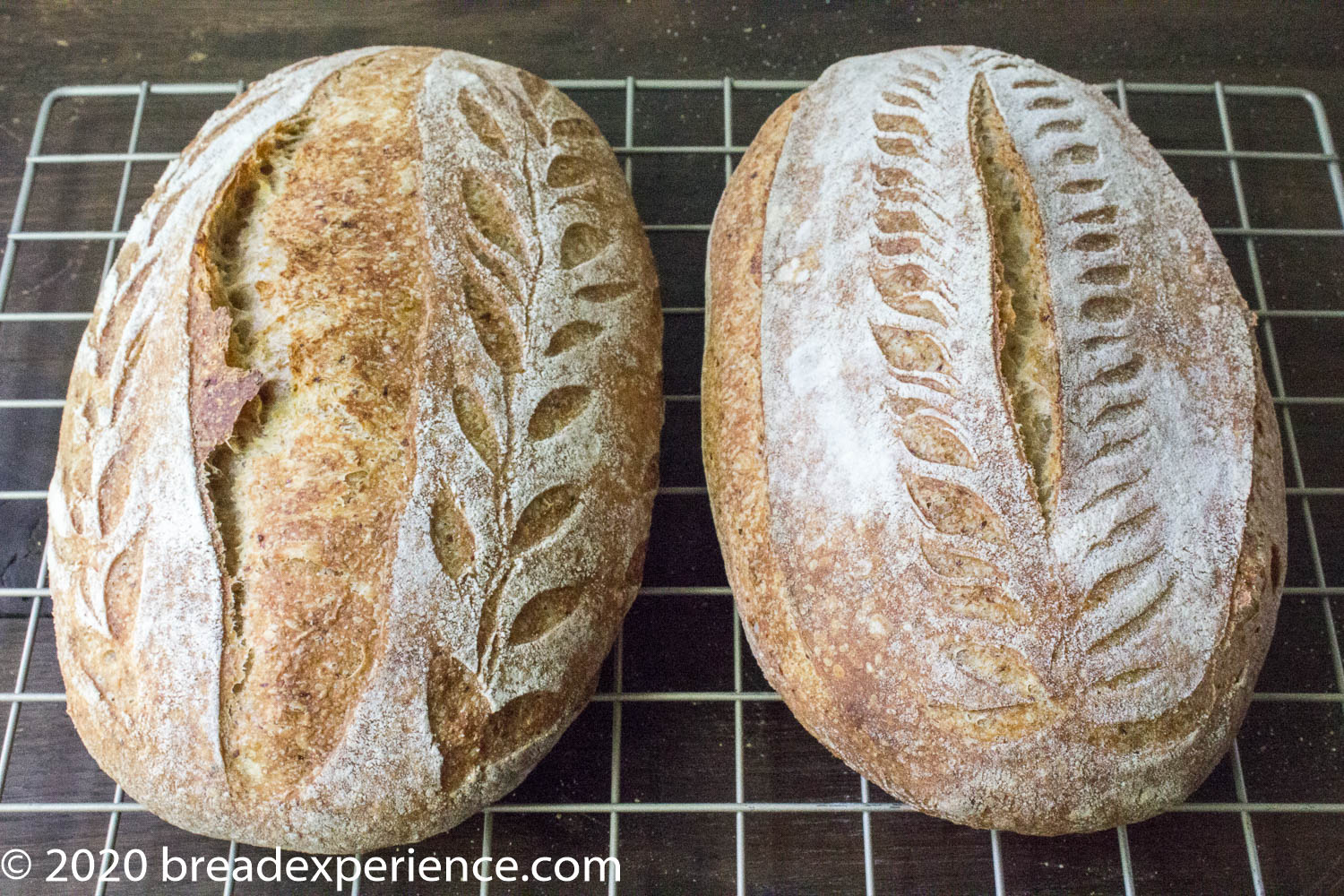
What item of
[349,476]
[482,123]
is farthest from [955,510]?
[482,123]

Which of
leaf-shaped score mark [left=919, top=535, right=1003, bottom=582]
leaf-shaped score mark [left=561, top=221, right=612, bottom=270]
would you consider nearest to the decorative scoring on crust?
leaf-shaped score mark [left=919, top=535, right=1003, bottom=582]

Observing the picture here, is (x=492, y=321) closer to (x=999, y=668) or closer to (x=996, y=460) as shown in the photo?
(x=996, y=460)

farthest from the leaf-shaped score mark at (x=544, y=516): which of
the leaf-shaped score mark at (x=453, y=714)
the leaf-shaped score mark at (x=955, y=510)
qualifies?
the leaf-shaped score mark at (x=955, y=510)

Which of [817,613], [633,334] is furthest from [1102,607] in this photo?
[633,334]

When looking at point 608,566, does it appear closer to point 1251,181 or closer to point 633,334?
point 633,334

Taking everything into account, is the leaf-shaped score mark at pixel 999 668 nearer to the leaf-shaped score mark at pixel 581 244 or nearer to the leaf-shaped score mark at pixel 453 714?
the leaf-shaped score mark at pixel 453 714
